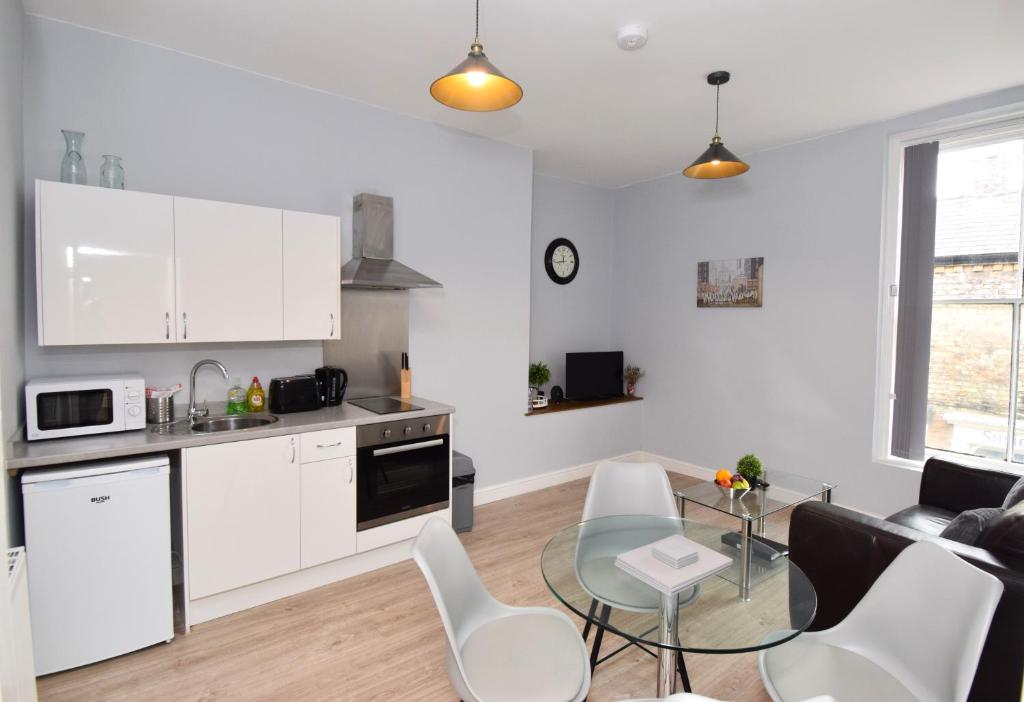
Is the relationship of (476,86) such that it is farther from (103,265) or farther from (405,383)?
(405,383)

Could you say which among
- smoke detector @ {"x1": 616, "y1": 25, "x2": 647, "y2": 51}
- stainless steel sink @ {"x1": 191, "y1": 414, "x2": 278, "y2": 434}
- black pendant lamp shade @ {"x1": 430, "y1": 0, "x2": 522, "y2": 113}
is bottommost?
stainless steel sink @ {"x1": 191, "y1": 414, "x2": 278, "y2": 434}

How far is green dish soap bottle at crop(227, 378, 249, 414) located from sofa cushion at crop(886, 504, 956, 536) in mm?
3720

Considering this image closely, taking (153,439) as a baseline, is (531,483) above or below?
below

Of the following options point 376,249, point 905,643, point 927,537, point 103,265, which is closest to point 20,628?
point 103,265

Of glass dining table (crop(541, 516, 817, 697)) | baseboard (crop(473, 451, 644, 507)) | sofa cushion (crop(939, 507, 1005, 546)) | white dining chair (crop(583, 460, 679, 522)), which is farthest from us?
baseboard (crop(473, 451, 644, 507))

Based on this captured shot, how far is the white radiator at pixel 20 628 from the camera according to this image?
4.64 feet

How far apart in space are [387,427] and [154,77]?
2.34m

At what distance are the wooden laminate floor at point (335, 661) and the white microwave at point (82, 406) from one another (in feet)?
3.47

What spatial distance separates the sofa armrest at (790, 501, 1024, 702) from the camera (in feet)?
5.37

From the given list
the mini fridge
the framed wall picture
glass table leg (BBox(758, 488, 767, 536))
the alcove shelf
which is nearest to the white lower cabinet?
the mini fridge

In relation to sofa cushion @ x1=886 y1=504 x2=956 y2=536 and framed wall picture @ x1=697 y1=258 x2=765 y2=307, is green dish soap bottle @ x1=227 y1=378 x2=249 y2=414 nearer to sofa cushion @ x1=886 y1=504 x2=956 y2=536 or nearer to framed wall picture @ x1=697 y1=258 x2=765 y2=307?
sofa cushion @ x1=886 y1=504 x2=956 y2=536

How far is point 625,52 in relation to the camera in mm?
2824

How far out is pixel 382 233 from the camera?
3484 millimetres

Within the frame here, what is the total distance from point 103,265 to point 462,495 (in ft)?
8.29
